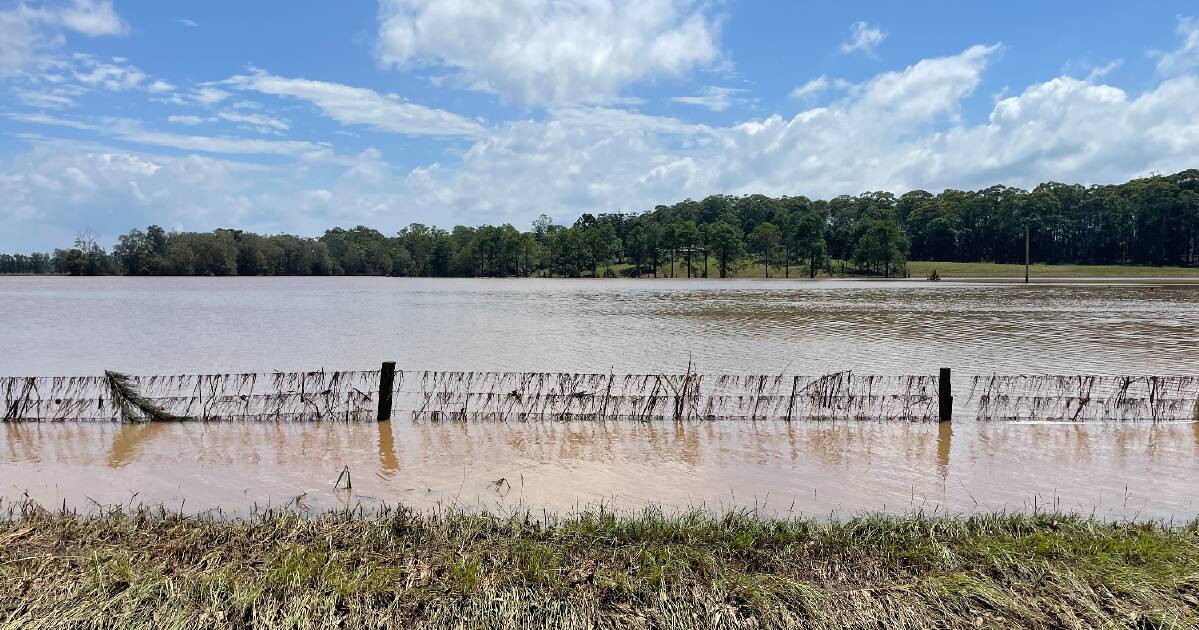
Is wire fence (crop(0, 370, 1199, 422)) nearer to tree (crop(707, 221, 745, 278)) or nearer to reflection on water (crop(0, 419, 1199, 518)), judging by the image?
reflection on water (crop(0, 419, 1199, 518))

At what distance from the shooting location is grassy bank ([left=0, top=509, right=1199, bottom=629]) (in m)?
5.31

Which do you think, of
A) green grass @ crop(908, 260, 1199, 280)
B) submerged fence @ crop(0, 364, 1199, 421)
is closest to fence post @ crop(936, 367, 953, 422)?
submerged fence @ crop(0, 364, 1199, 421)

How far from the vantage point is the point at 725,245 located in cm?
12531

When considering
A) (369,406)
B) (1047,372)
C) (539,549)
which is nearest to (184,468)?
(369,406)

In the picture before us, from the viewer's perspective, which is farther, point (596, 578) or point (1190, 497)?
point (1190, 497)

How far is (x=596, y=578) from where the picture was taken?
5750mm

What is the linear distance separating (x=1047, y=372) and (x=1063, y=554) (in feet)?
49.3

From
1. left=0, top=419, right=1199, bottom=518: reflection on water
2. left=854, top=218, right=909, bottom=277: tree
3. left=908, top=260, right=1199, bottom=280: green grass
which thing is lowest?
left=0, top=419, right=1199, bottom=518: reflection on water

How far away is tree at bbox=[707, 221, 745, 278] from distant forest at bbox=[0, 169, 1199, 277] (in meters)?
0.20

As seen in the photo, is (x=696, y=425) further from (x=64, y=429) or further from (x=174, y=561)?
(x=64, y=429)

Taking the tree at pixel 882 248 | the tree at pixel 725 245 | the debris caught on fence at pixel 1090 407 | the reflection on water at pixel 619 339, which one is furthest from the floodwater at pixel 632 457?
the tree at pixel 725 245

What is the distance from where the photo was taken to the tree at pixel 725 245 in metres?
125

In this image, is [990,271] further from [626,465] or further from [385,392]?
[626,465]

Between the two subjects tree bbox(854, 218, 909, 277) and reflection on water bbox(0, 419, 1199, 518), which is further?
tree bbox(854, 218, 909, 277)
